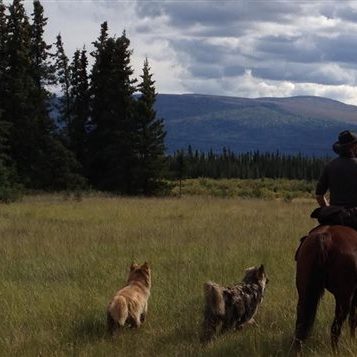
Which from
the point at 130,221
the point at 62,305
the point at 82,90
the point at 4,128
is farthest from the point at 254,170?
the point at 62,305

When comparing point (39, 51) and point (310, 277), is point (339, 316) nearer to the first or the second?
point (310, 277)

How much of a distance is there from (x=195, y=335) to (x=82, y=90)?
3913 centimetres

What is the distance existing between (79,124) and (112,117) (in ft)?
10.6

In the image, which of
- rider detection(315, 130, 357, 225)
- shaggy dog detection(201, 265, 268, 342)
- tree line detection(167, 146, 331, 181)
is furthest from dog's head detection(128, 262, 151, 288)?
tree line detection(167, 146, 331, 181)

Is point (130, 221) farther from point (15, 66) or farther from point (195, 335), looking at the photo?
point (15, 66)

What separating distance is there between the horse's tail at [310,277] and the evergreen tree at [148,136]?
3308 cm

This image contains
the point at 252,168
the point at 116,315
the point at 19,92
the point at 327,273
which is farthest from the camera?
the point at 252,168

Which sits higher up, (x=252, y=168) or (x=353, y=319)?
(x=353, y=319)

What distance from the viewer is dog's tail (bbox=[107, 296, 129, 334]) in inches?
260

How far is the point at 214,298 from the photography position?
250 inches

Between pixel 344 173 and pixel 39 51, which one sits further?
pixel 39 51

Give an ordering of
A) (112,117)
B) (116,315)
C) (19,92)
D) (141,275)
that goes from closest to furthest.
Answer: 1. (116,315)
2. (141,275)
3. (19,92)
4. (112,117)

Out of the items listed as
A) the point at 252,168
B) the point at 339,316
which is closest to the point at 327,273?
the point at 339,316

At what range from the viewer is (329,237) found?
5637 millimetres
